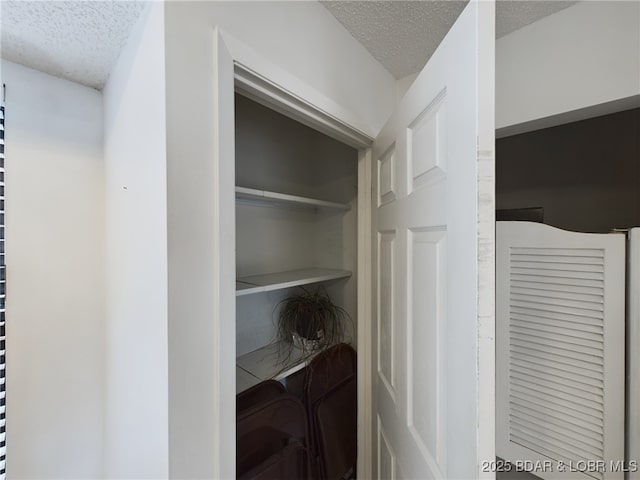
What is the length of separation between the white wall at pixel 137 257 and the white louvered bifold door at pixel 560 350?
1237 mm

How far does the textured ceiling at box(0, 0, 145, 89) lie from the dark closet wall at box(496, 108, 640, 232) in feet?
6.97

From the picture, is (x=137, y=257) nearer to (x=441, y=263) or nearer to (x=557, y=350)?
(x=441, y=263)

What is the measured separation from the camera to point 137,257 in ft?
2.25

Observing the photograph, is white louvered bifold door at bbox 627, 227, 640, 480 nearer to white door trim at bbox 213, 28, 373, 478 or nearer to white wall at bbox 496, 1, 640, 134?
white wall at bbox 496, 1, 640, 134

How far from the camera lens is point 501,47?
118 cm

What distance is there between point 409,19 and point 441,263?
1045mm

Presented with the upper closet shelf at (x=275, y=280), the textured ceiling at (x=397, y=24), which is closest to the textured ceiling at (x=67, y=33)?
the textured ceiling at (x=397, y=24)

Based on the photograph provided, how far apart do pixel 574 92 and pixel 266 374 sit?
5.82ft

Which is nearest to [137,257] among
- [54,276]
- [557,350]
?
[54,276]

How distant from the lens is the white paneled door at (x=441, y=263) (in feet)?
1.46

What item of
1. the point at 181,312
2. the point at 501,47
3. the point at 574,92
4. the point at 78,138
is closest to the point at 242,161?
the point at 78,138

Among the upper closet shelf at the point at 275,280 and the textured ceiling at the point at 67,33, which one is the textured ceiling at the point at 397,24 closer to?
the textured ceiling at the point at 67,33

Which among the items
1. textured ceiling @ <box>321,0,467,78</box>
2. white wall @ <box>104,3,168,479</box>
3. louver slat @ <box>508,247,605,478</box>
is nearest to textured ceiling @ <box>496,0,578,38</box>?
textured ceiling @ <box>321,0,467,78</box>

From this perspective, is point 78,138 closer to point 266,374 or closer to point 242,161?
point 242,161
